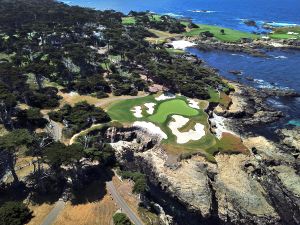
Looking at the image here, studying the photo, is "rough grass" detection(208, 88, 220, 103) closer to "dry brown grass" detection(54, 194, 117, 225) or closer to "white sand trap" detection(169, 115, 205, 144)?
"white sand trap" detection(169, 115, 205, 144)

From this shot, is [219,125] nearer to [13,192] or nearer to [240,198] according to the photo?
[240,198]

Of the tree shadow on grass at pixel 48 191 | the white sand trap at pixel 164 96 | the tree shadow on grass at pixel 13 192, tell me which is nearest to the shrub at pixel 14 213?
the tree shadow on grass at pixel 48 191

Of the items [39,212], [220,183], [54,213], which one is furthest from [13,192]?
[220,183]

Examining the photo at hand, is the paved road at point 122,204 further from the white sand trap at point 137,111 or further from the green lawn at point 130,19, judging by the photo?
the green lawn at point 130,19

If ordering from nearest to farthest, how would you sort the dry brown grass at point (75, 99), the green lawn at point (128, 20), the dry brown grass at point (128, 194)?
the dry brown grass at point (128, 194) < the dry brown grass at point (75, 99) < the green lawn at point (128, 20)

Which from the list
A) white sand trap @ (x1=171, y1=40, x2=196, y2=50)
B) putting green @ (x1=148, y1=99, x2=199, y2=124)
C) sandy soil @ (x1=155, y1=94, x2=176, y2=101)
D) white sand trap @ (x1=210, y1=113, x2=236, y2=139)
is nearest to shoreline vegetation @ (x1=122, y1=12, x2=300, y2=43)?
white sand trap @ (x1=171, y1=40, x2=196, y2=50)

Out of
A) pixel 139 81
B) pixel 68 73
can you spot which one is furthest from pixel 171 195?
pixel 68 73
